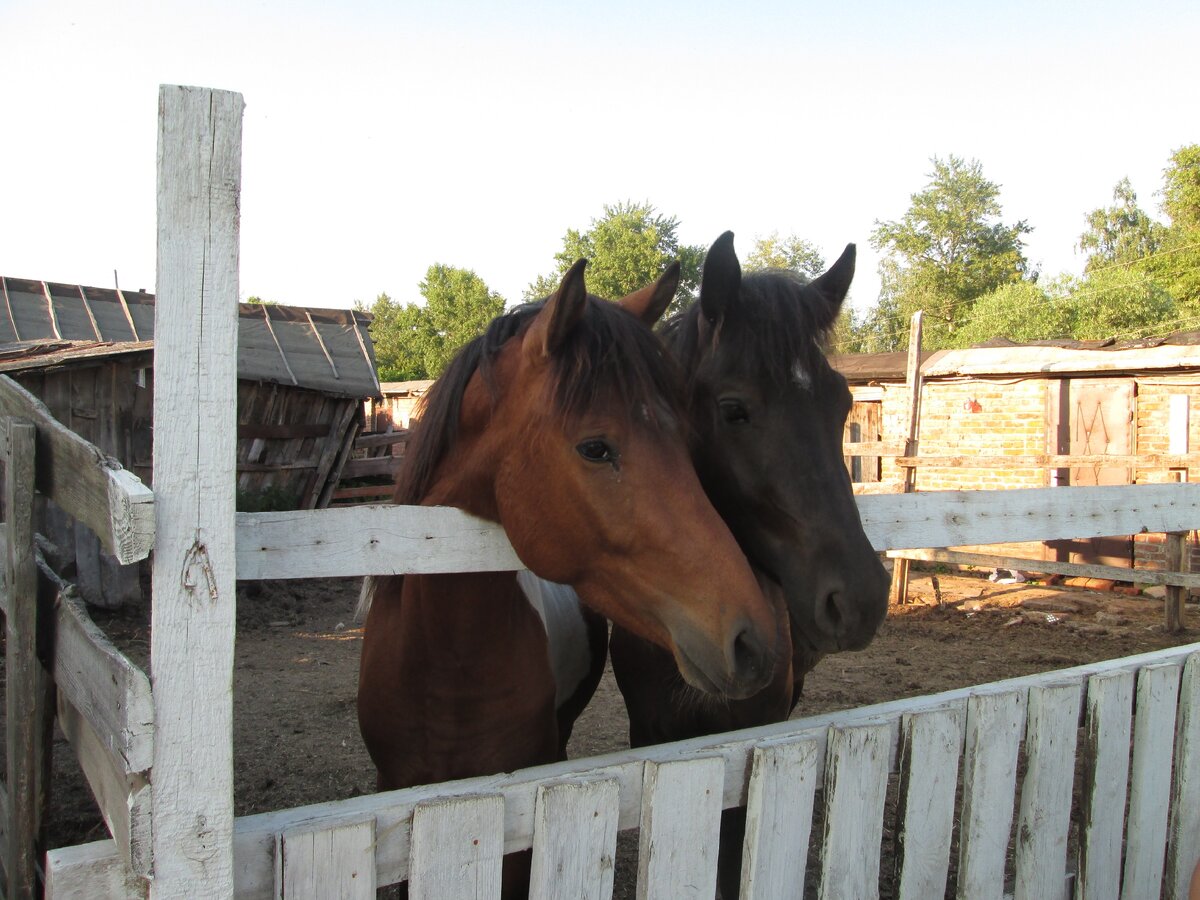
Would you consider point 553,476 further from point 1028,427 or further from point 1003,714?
point 1028,427

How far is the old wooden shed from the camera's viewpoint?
25.5 feet

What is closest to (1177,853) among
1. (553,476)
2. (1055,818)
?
(1055,818)

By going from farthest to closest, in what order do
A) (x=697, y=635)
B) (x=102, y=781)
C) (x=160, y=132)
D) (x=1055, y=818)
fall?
(x=1055, y=818), (x=697, y=635), (x=102, y=781), (x=160, y=132)

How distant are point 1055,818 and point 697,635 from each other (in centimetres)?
131

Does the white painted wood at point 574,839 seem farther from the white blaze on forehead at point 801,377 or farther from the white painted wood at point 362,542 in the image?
the white blaze on forehead at point 801,377

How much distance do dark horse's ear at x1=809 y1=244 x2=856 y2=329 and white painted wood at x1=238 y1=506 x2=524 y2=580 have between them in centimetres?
161

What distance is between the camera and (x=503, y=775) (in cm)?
154

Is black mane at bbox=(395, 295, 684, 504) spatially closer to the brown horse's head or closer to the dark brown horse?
the brown horse's head

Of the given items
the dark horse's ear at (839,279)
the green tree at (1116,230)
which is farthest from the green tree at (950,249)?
the dark horse's ear at (839,279)

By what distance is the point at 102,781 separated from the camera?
56.2 inches

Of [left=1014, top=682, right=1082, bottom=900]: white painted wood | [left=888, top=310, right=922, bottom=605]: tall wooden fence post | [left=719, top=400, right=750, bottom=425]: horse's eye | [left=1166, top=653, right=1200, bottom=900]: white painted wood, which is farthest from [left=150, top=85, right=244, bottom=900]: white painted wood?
[left=888, top=310, right=922, bottom=605]: tall wooden fence post

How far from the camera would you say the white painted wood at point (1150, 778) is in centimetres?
232

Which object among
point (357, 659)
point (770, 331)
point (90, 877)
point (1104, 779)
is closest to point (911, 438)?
point (357, 659)

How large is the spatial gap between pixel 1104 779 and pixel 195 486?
234 cm
